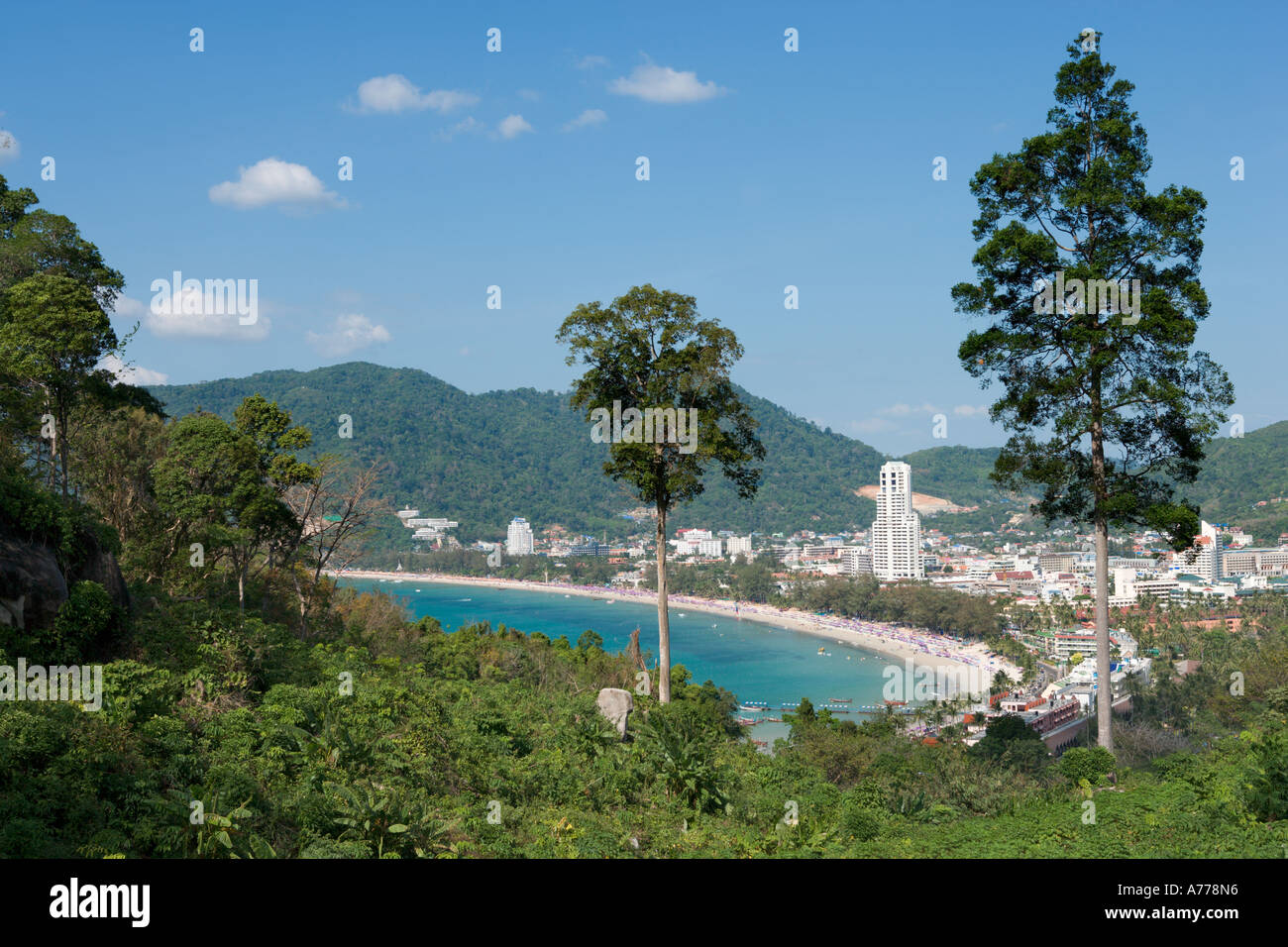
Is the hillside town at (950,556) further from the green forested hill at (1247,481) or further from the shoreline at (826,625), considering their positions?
the shoreline at (826,625)

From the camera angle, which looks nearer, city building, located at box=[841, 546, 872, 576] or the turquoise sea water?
the turquoise sea water

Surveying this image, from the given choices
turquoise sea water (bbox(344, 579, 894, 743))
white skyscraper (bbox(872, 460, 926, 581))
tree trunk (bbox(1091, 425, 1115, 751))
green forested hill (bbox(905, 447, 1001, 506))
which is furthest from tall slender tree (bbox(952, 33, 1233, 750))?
green forested hill (bbox(905, 447, 1001, 506))

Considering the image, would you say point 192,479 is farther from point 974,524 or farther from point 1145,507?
point 974,524

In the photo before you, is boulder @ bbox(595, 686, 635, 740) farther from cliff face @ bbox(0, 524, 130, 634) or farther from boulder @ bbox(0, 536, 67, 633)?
boulder @ bbox(0, 536, 67, 633)

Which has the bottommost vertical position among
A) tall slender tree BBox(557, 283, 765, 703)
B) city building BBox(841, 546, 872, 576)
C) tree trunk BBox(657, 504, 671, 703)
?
city building BBox(841, 546, 872, 576)
